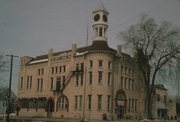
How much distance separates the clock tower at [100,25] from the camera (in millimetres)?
59000

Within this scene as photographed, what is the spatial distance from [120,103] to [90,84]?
7.76m

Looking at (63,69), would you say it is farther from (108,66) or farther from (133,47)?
(133,47)

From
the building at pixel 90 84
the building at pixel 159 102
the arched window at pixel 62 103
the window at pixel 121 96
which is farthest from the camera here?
the building at pixel 159 102

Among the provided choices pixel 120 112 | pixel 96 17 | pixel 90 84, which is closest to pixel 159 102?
pixel 120 112

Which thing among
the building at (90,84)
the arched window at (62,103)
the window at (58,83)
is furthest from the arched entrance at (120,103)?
the window at (58,83)

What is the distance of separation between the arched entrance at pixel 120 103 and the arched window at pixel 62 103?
10956 mm

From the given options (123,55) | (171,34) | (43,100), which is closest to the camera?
(171,34)

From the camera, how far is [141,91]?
65.8 m

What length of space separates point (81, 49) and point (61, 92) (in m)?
10.8

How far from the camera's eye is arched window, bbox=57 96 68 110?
6012 centimetres

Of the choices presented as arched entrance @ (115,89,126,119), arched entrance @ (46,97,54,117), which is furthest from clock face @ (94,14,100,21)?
arched entrance @ (46,97,54,117)

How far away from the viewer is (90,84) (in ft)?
181

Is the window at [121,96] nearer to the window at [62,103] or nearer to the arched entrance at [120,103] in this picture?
the arched entrance at [120,103]

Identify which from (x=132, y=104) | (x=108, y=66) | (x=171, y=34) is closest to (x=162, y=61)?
(x=171, y=34)
